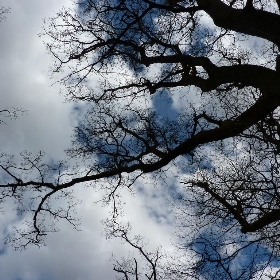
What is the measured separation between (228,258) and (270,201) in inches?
61.0

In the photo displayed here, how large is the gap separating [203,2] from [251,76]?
1.79 metres

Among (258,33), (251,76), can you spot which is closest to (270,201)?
(251,76)

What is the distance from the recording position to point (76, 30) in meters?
8.08

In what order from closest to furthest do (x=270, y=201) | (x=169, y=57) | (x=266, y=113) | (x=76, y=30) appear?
(x=270, y=201)
(x=266, y=113)
(x=169, y=57)
(x=76, y=30)

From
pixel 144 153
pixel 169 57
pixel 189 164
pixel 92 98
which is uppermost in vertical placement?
pixel 92 98

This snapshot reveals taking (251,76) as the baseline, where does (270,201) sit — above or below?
below

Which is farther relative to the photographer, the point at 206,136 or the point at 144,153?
the point at 144,153

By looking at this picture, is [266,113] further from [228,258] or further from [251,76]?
[228,258]

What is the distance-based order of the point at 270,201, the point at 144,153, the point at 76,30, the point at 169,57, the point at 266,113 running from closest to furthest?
the point at 270,201
the point at 266,113
the point at 169,57
the point at 76,30
the point at 144,153

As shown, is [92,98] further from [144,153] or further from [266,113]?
[266,113]

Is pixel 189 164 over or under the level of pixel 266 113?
over

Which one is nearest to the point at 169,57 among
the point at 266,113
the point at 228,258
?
the point at 266,113

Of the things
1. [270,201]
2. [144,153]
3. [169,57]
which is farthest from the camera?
[144,153]

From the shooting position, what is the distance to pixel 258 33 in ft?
20.7
